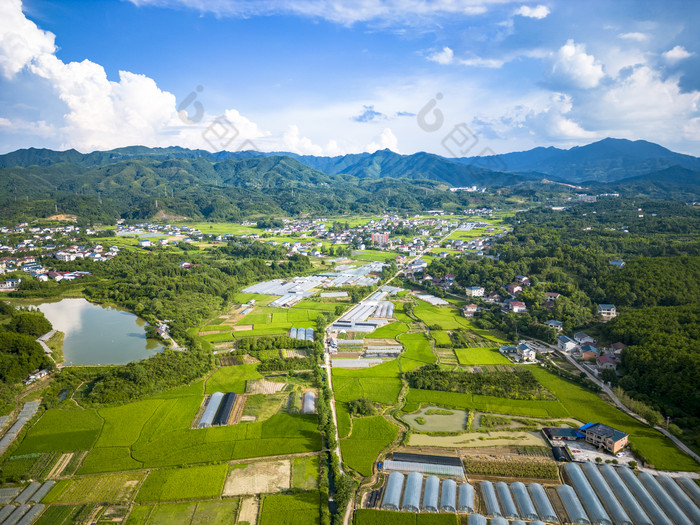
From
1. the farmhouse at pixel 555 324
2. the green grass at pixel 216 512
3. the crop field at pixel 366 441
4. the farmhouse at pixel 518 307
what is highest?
the farmhouse at pixel 518 307

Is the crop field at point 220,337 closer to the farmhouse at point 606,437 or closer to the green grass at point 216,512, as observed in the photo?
the green grass at point 216,512

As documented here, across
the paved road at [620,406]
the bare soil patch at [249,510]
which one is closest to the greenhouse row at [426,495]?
the bare soil patch at [249,510]

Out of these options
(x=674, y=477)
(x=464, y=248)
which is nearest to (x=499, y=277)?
(x=464, y=248)

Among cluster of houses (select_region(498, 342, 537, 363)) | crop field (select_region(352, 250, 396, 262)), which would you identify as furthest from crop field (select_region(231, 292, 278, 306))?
cluster of houses (select_region(498, 342, 537, 363))

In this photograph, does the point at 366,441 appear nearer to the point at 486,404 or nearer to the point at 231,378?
the point at 486,404

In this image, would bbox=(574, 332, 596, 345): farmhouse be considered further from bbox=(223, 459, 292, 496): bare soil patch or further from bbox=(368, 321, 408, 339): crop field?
bbox=(223, 459, 292, 496): bare soil patch

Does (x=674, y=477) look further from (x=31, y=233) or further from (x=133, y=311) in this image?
(x=31, y=233)
